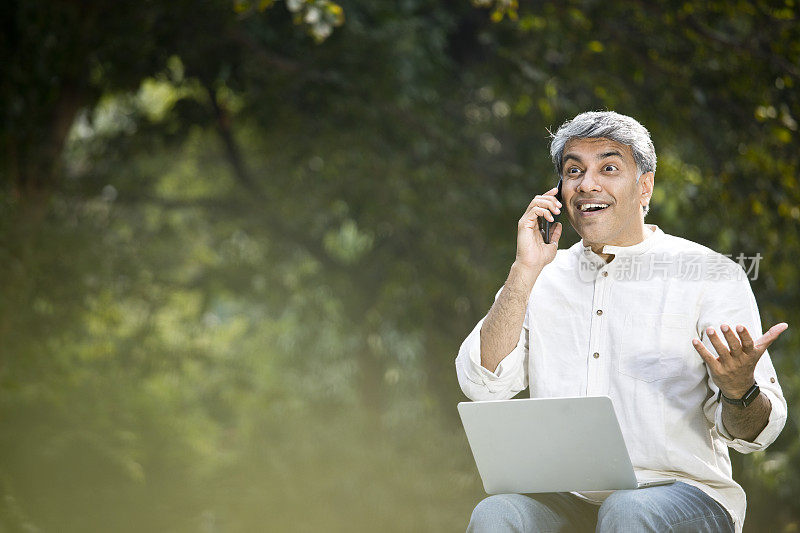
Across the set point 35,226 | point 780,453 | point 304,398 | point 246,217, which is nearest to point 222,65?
point 35,226

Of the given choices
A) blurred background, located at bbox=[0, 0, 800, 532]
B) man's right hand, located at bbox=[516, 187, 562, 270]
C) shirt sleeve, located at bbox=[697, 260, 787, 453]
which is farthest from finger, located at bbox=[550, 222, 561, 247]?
blurred background, located at bbox=[0, 0, 800, 532]

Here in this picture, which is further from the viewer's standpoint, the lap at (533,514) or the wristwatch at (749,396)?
the lap at (533,514)

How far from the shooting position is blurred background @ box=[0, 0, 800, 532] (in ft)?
19.5

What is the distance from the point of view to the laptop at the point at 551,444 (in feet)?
7.34

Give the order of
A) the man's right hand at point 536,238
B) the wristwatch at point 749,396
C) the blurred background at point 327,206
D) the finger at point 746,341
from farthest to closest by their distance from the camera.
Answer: the blurred background at point 327,206, the man's right hand at point 536,238, the wristwatch at point 749,396, the finger at point 746,341

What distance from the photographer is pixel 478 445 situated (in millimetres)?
2402

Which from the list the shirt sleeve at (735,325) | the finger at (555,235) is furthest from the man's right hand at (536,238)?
the shirt sleeve at (735,325)

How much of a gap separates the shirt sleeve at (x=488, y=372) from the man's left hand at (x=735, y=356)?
21.8 inches

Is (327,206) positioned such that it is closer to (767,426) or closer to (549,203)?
(549,203)

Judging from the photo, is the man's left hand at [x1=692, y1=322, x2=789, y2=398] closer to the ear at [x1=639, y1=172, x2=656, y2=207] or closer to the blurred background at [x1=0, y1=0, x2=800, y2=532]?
the ear at [x1=639, y1=172, x2=656, y2=207]

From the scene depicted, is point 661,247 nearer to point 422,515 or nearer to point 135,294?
point 422,515

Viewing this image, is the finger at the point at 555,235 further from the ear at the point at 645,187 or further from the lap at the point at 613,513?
the lap at the point at 613,513

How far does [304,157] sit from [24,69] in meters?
2.53

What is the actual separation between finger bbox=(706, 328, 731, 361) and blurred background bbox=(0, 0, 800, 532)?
2.73 meters
